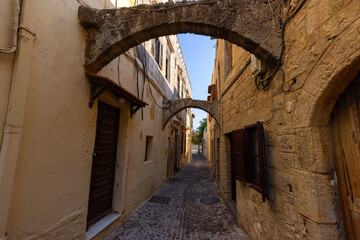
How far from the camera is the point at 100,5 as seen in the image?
2.99m

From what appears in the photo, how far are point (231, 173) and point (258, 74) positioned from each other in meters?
3.69

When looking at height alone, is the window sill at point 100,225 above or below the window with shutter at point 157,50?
below

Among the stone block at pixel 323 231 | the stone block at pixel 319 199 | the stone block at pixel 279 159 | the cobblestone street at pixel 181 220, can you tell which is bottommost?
the cobblestone street at pixel 181 220

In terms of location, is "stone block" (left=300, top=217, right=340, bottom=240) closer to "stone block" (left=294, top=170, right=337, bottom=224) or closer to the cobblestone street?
"stone block" (left=294, top=170, right=337, bottom=224)

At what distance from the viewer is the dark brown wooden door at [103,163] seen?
3.06m

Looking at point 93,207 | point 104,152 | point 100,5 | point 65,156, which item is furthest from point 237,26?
point 93,207

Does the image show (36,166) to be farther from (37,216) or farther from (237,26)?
(237,26)

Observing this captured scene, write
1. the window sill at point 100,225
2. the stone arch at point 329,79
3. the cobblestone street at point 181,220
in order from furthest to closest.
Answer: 1. the cobblestone street at point 181,220
2. the window sill at point 100,225
3. the stone arch at point 329,79

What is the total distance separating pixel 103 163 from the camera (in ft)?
10.9

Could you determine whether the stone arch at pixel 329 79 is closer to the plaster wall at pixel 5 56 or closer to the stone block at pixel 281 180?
the stone block at pixel 281 180

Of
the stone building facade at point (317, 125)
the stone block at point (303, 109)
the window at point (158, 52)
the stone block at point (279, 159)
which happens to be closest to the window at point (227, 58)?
the window at point (158, 52)

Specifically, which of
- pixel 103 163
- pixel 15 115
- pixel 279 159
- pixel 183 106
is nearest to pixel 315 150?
pixel 279 159

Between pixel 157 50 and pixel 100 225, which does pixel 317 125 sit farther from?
pixel 157 50

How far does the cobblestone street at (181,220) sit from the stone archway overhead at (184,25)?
3.19m
